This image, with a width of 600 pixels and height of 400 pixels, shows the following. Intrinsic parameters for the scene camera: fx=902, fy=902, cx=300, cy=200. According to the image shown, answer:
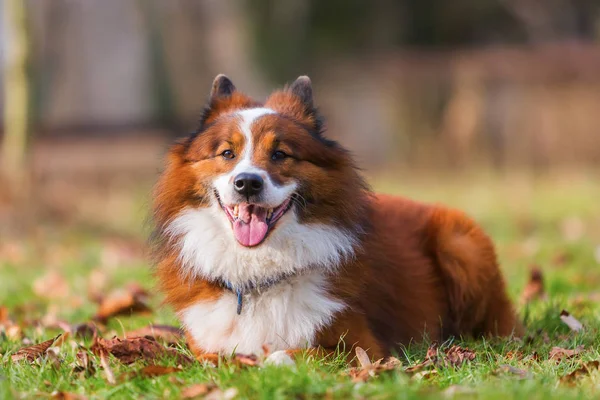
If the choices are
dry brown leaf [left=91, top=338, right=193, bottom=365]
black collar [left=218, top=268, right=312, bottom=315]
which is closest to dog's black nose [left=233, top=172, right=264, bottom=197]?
black collar [left=218, top=268, right=312, bottom=315]

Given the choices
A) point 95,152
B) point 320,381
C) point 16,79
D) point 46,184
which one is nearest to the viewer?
point 320,381

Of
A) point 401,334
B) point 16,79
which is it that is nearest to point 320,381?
point 401,334

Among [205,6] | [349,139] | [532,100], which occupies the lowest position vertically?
[349,139]

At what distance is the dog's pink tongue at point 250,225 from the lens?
4637 mm

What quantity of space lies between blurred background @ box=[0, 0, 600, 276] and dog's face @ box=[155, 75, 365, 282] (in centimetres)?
994

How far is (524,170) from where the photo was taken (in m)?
20.1

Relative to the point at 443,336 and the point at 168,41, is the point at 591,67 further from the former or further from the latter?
the point at 443,336

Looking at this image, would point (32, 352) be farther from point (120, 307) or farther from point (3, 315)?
point (3, 315)

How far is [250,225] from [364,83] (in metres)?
20.7

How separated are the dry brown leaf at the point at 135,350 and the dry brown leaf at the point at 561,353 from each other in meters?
1.88

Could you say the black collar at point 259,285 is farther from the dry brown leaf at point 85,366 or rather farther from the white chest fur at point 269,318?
the dry brown leaf at point 85,366

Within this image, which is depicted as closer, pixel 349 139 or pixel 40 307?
pixel 40 307

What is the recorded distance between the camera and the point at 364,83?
25.0 meters

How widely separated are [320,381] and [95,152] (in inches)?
636
